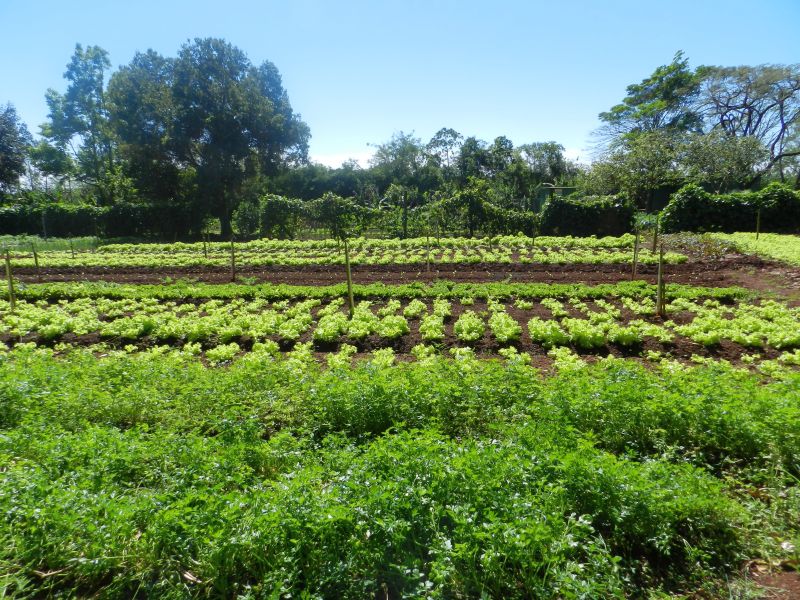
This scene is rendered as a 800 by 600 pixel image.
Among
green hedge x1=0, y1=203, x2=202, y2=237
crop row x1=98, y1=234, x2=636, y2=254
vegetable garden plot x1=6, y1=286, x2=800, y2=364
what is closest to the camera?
vegetable garden plot x1=6, y1=286, x2=800, y2=364

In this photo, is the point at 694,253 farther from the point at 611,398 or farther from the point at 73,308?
the point at 73,308

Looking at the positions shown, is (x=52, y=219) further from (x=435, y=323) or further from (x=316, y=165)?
(x=435, y=323)

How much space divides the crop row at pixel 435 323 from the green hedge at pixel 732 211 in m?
16.9

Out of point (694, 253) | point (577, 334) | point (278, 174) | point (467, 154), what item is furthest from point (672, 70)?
point (577, 334)

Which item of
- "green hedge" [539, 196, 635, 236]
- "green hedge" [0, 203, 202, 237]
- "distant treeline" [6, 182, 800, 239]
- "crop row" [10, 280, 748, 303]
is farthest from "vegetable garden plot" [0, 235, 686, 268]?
"green hedge" [0, 203, 202, 237]

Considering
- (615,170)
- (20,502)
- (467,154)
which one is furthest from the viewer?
(467,154)

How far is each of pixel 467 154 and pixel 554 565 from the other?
48.8 metres

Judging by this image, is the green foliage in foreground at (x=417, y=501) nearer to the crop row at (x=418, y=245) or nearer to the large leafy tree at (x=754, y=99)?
the crop row at (x=418, y=245)

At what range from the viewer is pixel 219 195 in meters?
38.0

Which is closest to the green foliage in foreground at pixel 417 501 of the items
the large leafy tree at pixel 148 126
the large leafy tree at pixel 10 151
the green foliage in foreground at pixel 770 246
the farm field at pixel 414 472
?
the farm field at pixel 414 472

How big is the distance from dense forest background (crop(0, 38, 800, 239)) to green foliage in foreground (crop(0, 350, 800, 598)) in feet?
62.5

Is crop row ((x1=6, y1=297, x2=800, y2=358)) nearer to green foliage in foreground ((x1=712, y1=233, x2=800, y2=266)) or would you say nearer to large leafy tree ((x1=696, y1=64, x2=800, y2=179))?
green foliage in foreground ((x1=712, y1=233, x2=800, y2=266))

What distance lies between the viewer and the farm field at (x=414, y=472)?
9.80 ft

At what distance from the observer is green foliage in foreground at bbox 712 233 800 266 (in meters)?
15.7
